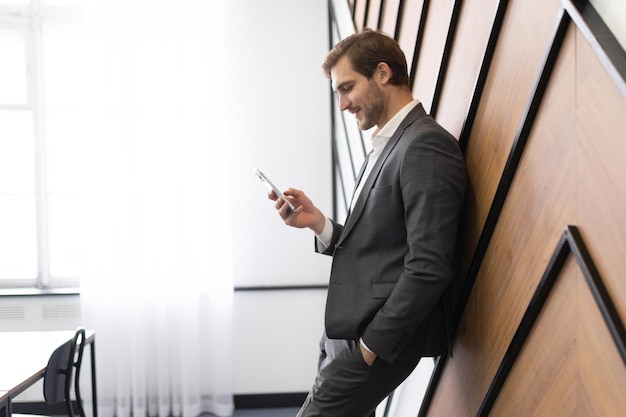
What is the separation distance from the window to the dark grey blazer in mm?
3145

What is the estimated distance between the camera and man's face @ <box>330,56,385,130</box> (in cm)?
172

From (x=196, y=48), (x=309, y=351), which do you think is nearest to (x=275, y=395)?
(x=309, y=351)

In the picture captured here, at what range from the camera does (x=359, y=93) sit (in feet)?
5.66

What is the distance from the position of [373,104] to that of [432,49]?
0.42 meters

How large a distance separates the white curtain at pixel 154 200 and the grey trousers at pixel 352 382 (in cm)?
245

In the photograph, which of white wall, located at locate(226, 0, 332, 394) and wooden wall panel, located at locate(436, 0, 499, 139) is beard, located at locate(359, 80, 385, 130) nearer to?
wooden wall panel, located at locate(436, 0, 499, 139)

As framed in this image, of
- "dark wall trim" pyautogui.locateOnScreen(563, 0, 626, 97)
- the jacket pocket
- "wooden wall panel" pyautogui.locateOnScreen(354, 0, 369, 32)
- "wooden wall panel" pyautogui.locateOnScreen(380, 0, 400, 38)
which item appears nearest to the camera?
"dark wall trim" pyautogui.locateOnScreen(563, 0, 626, 97)

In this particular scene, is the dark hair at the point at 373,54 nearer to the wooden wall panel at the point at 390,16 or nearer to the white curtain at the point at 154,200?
the wooden wall panel at the point at 390,16

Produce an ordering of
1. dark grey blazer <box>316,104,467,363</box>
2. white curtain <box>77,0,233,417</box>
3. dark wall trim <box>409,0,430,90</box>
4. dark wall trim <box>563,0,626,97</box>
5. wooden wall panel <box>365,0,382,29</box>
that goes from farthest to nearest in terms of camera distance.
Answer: white curtain <box>77,0,233,417</box> < wooden wall panel <box>365,0,382,29</box> < dark wall trim <box>409,0,430,90</box> < dark grey blazer <box>316,104,467,363</box> < dark wall trim <box>563,0,626,97</box>

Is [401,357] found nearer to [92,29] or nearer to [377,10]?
[377,10]

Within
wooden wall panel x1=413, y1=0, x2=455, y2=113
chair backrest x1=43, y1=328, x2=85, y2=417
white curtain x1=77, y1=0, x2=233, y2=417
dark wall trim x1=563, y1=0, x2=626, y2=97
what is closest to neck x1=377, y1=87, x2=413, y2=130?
wooden wall panel x1=413, y1=0, x2=455, y2=113

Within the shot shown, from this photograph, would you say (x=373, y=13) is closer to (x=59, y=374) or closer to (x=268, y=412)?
(x=59, y=374)

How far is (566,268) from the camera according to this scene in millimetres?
1145

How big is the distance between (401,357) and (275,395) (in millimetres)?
2762
